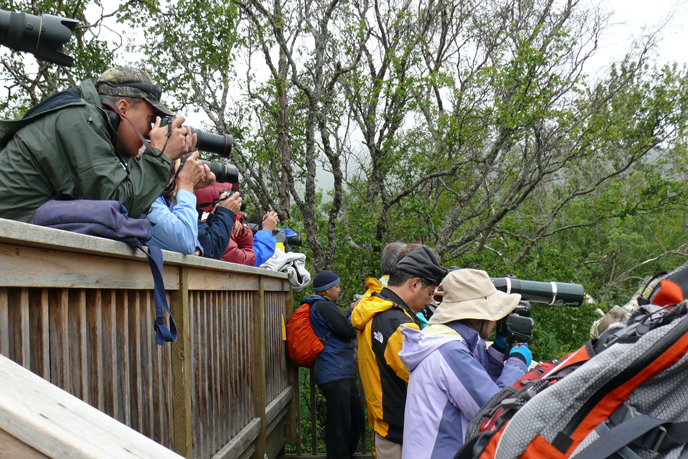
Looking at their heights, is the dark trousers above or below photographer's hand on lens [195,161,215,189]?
below

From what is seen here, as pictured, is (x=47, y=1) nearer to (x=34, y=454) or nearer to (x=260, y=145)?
(x=260, y=145)

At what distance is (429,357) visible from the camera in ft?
7.27

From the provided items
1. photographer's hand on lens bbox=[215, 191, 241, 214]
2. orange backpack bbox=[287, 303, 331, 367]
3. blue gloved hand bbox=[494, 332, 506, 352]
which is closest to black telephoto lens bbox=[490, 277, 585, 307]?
blue gloved hand bbox=[494, 332, 506, 352]

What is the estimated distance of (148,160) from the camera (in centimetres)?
197

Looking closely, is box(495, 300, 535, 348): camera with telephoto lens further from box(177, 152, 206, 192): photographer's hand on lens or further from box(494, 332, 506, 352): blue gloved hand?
box(177, 152, 206, 192): photographer's hand on lens

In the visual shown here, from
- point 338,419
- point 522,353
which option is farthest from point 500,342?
point 338,419

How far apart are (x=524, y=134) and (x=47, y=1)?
757 cm

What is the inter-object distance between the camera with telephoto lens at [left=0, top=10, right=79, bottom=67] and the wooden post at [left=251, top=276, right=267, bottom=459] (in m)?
2.58

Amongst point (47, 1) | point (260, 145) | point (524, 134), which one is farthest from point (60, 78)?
point (524, 134)

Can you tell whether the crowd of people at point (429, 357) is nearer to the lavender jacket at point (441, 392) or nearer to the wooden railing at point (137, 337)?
the lavender jacket at point (441, 392)

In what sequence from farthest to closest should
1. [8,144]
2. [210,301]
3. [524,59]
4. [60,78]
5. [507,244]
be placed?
[507,244], [60,78], [524,59], [210,301], [8,144]

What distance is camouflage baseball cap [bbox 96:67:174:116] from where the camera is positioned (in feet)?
6.75

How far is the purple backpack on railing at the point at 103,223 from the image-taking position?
1.45 m

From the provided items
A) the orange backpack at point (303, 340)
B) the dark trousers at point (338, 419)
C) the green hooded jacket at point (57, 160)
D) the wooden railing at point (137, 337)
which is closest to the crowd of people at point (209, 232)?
the green hooded jacket at point (57, 160)
